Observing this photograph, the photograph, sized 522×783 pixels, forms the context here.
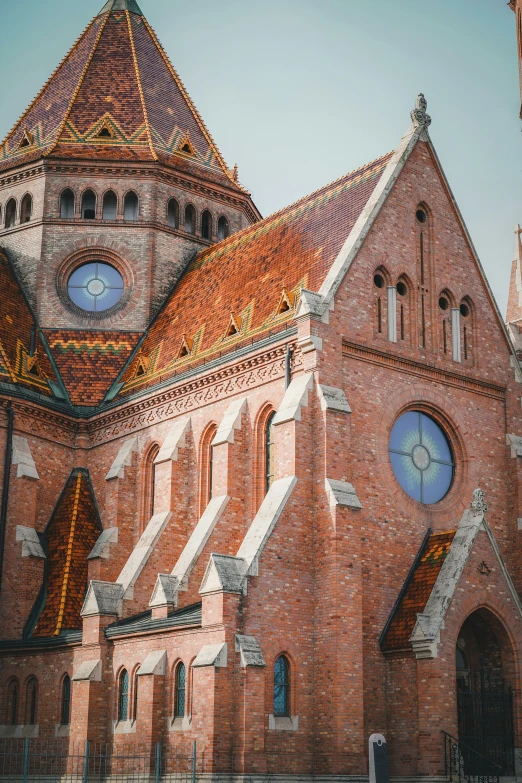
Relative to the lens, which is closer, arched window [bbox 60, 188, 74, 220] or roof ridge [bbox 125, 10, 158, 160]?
arched window [bbox 60, 188, 74, 220]

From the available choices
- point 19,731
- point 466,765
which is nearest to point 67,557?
point 19,731

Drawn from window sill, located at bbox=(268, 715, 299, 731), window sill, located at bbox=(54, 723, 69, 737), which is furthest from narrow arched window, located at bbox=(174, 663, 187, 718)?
window sill, located at bbox=(54, 723, 69, 737)

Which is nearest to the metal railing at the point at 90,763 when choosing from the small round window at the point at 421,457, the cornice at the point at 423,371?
the small round window at the point at 421,457

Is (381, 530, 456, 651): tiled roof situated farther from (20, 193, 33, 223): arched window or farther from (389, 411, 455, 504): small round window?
(20, 193, 33, 223): arched window

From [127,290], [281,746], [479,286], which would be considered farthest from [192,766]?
[127,290]

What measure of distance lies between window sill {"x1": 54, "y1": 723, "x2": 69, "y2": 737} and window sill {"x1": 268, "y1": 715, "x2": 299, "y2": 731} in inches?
321

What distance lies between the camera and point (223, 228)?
5112 centimetres

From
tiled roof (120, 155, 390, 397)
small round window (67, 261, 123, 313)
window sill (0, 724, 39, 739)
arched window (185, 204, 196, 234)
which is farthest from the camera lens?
arched window (185, 204, 196, 234)

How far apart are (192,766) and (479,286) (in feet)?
60.5

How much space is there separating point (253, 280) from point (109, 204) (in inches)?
421

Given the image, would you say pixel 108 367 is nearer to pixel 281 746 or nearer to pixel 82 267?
pixel 82 267

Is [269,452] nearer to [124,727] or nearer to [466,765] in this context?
[124,727]

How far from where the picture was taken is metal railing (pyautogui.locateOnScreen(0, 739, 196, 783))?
102 ft

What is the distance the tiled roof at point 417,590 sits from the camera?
107ft
